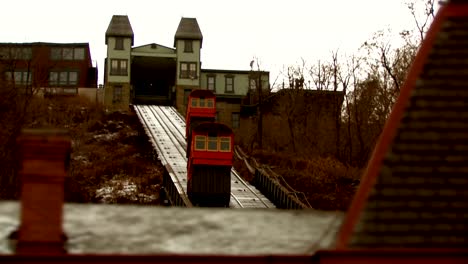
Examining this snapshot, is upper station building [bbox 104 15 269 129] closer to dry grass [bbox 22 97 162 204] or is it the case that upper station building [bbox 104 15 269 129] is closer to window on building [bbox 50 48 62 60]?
window on building [bbox 50 48 62 60]

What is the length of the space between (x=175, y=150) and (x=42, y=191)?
42.7m

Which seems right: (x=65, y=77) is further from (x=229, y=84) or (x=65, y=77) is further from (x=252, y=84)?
(x=252, y=84)

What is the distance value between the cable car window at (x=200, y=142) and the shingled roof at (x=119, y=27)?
4524 cm

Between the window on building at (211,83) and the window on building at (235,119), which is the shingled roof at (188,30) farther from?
the window on building at (235,119)

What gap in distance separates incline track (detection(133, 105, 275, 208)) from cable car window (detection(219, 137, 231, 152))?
98.5 inches

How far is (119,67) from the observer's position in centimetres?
7781

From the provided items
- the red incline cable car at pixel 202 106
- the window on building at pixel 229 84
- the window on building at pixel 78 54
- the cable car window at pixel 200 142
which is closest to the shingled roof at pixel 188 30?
the window on building at pixel 229 84

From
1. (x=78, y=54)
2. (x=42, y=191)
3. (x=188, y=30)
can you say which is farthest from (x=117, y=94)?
(x=42, y=191)

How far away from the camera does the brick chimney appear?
28.2ft

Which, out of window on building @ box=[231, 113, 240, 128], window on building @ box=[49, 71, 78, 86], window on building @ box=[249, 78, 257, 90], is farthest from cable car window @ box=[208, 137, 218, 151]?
window on building @ box=[49, 71, 78, 86]

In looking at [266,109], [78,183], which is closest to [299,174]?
[78,183]

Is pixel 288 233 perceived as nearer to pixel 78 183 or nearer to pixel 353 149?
pixel 78 183

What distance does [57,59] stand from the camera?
254ft

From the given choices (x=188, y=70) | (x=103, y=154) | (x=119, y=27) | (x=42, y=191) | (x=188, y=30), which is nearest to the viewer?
(x=42, y=191)
